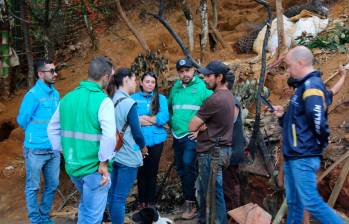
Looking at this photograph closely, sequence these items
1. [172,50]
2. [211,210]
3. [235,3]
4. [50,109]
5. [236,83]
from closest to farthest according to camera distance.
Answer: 1. [211,210]
2. [50,109]
3. [236,83]
4. [172,50]
5. [235,3]

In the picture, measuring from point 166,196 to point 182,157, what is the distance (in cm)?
95

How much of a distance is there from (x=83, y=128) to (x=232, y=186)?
253 centimetres

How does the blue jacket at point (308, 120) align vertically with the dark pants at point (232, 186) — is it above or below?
above

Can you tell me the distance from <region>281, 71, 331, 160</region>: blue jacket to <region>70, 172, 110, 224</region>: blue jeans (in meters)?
1.65

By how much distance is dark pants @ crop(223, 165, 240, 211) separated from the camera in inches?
241

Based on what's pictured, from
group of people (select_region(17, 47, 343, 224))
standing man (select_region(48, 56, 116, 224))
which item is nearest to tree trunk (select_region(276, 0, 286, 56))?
group of people (select_region(17, 47, 343, 224))

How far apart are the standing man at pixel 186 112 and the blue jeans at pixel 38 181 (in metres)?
1.47

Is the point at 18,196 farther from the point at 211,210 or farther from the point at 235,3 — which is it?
the point at 235,3

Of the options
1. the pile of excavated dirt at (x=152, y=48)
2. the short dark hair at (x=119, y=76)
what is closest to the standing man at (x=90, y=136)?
the short dark hair at (x=119, y=76)

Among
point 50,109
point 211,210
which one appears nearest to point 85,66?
point 50,109

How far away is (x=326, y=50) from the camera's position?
27.5 feet

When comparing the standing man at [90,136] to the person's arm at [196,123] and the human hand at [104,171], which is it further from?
the person's arm at [196,123]

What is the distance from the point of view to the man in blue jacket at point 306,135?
409 centimetres

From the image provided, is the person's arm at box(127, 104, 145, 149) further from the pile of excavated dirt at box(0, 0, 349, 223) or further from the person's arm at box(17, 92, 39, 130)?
the pile of excavated dirt at box(0, 0, 349, 223)
